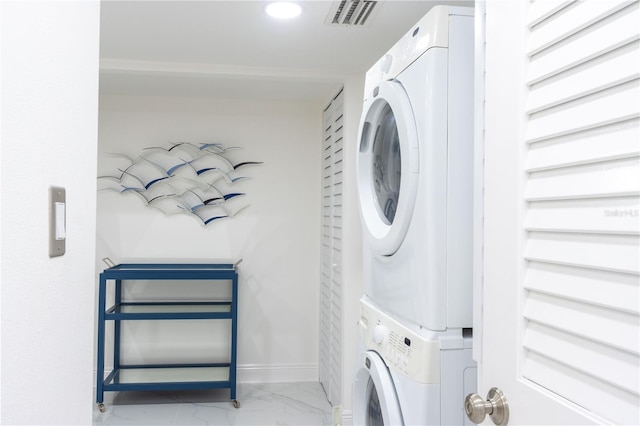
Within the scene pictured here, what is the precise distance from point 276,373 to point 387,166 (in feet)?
7.58

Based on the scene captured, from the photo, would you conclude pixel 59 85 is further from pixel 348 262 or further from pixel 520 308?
pixel 348 262

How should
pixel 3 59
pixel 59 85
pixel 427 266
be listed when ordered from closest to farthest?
pixel 3 59 → pixel 59 85 → pixel 427 266

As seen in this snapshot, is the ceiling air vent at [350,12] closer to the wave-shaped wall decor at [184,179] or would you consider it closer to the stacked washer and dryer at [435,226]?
the stacked washer and dryer at [435,226]

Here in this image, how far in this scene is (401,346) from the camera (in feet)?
4.59

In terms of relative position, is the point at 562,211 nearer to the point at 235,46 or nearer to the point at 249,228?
the point at 235,46

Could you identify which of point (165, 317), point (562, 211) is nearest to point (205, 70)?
point (165, 317)

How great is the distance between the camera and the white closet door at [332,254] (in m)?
2.88

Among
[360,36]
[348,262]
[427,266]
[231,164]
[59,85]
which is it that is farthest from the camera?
[231,164]

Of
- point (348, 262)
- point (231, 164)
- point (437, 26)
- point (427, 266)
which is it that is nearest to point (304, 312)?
point (348, 262)

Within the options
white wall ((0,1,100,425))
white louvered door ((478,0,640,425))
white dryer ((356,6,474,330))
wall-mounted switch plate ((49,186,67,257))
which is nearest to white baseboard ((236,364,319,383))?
white dryer ((356,6,474,330))

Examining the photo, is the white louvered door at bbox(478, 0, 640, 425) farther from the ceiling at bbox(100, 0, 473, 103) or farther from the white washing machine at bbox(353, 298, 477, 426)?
the ceiling at bbox(100, 0, 473, 103)

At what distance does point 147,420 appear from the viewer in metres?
2.79

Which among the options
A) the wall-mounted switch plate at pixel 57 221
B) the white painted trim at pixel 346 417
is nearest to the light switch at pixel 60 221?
the wall-mounted switch plate at pixel 57 221

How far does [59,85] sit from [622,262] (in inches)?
34.2
